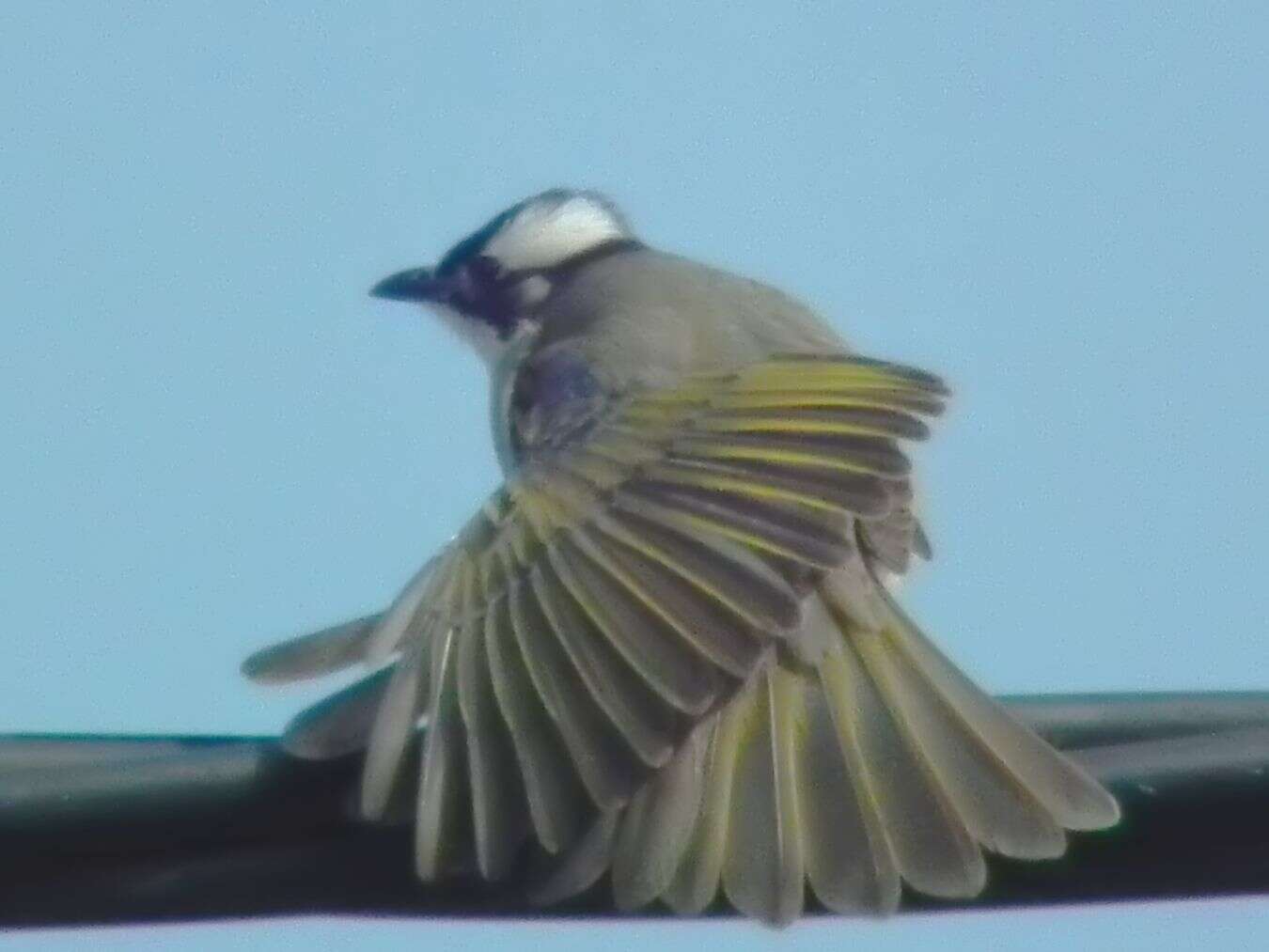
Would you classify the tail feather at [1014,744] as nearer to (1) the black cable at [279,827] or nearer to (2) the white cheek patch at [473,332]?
(1) the black cable at [279,827]

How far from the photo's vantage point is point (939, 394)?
4.99 m

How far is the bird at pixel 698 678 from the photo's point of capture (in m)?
3.46

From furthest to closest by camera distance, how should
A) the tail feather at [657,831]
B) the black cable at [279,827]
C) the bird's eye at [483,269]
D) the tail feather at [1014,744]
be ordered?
the bird's eye at [483,269] → the tail feather at [657,831] → the tail feather at [1014,744] → the black cable at [279,827]

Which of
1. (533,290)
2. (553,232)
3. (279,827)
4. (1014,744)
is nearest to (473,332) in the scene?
(533,290)

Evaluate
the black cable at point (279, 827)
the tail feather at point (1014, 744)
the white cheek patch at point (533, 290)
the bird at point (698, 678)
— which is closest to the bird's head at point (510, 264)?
the white cheek patch at point (533, 290)

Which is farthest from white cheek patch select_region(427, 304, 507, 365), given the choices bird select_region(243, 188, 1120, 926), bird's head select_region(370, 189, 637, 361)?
bird select_region(243, 188, 1120, 926)

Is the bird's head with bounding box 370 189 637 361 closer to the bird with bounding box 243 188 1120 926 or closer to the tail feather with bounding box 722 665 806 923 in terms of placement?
the bird with bounding box 243 188 1120 926

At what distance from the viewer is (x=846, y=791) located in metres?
3.93

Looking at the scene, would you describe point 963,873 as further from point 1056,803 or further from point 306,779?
point 306,779

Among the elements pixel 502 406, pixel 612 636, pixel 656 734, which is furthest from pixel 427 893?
pixel 502 406

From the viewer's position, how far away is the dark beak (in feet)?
25.6

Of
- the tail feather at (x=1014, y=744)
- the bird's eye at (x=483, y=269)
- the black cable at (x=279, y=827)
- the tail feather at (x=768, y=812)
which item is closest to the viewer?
the black cable at (x=279, y=827)

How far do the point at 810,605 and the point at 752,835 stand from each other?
2.59 feet

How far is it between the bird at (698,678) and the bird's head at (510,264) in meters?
2.09
